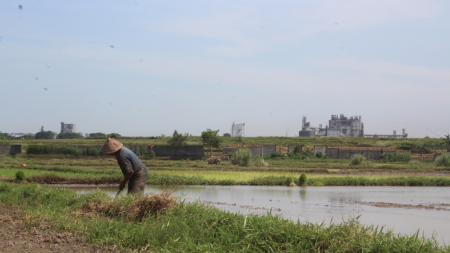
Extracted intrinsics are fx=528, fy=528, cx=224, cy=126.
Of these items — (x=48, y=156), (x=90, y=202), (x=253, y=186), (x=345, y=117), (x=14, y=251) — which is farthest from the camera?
(x=345, y=117)

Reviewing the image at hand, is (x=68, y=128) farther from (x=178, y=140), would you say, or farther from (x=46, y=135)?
(x=178, y=140)

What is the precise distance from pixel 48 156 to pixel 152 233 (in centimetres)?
3088

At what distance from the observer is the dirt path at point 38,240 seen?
18.3 ft

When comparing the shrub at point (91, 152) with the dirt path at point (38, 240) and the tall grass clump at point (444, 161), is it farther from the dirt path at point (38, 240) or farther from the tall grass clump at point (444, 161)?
the dirt path at point (38, 240)

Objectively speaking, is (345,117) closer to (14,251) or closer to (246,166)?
(246,166)

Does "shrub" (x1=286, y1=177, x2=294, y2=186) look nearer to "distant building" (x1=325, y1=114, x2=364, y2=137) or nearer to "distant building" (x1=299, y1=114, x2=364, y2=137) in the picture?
"distant building" (x1=299, y1=114, x2=364, y2=137)

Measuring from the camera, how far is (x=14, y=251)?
539 cm

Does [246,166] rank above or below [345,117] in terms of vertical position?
below

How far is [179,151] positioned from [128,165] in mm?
30336

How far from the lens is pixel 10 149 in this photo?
124ft

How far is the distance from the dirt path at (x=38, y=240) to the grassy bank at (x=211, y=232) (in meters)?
0.15

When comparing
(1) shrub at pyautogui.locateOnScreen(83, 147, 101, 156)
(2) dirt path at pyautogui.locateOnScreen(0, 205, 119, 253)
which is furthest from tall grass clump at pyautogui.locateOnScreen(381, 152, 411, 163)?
(2) dirt path at pyautogui.locateOnScreen(0, 205, 119, 253)

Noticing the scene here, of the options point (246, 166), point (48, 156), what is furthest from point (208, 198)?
point (48, 156)

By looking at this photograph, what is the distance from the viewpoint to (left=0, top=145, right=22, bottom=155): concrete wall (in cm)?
3756
